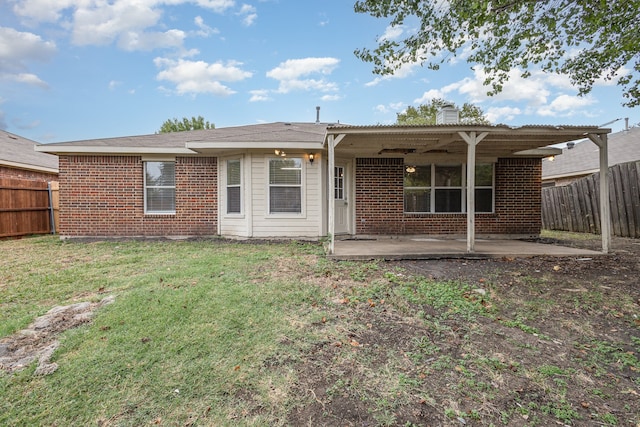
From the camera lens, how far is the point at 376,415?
6.24 ft

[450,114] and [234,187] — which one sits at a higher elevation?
[450,114]

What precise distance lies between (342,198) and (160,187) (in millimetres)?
5357

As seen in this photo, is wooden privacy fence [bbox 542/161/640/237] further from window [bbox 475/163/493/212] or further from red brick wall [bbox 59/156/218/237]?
red brick wall [bbox 59/156/218/237]

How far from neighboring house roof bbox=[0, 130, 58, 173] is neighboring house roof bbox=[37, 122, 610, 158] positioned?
5510mm

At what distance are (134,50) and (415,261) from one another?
1600 cm

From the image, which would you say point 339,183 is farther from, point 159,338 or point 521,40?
point 159,338

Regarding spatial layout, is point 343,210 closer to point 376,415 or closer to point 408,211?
point 408,211

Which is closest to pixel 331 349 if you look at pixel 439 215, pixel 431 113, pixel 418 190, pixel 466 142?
pixel 466 142

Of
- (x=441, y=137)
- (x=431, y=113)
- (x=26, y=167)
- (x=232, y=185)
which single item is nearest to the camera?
(x=441, y=137)

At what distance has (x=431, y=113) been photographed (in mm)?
28562

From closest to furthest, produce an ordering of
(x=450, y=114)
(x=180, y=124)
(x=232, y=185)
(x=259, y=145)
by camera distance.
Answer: (x=259, y=145) < (x=232, y=185) < (x=450, y=114) < (x=180, y=124)

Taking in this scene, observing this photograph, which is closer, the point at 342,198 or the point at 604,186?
the point at 604,186

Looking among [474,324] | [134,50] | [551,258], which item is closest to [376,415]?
[474,324]

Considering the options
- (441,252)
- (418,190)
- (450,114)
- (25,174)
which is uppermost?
(450,114)
